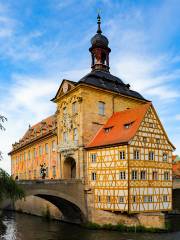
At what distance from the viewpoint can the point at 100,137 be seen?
1197 inches

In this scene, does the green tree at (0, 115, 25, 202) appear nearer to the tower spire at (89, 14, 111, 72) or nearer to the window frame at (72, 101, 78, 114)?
the window frame at (72, 101, 78, 114)

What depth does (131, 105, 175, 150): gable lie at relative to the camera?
27156mm

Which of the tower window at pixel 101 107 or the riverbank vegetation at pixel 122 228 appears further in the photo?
the tower window at pixel 101 107

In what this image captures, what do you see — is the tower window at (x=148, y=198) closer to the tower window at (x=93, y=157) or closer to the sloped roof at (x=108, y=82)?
the tower window at (x=93, y=157)

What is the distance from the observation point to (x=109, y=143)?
27766 millimetres

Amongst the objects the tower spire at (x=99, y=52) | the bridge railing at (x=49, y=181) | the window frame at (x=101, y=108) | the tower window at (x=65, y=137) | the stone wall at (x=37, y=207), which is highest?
the tower spire at (x=99, y=52)

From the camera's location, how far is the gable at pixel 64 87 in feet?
108

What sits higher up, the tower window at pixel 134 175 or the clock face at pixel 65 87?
the clock face at pixel 65 87

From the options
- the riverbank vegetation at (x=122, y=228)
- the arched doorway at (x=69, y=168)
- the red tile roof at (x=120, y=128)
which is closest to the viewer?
the riverbank vegetation at (x=122, y=228)

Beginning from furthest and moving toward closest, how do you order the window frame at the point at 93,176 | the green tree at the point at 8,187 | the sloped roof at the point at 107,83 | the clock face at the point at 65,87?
the clock face at the point at 65,87 < the sloped roof at the point at 107,83 < the window frame at the point at 93,176 < the green tree at the point at 8,187

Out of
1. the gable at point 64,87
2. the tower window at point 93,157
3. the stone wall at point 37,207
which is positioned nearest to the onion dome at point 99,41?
the gable at point 64,87

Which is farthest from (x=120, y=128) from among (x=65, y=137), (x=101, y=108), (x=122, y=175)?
(x=65, y=137)

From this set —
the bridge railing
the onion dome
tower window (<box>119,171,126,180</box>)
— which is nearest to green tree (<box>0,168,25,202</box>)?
the bridge railing

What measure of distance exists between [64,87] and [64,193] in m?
11.8
